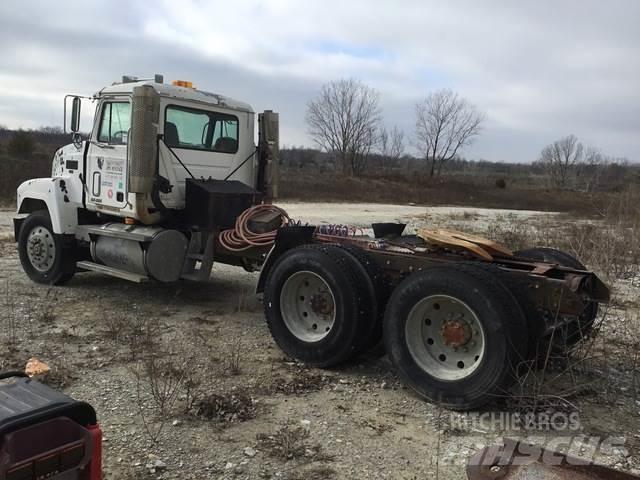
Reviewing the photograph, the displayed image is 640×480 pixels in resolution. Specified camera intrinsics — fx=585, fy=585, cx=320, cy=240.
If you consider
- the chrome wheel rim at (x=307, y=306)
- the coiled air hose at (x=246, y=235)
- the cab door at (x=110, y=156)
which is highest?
the cab door at (x=110, y=156)

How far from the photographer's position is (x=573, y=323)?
5113 millimetres

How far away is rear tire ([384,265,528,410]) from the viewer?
4.09 metres

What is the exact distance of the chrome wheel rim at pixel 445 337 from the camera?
437cm

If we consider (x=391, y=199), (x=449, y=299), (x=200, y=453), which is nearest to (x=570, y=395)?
(x=449, y=299)

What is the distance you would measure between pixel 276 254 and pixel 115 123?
3.03m

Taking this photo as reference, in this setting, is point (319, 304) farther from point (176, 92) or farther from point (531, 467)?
point (176, 92)

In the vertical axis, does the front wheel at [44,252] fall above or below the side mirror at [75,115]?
below

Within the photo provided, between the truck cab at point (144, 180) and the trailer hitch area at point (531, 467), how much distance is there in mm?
4756

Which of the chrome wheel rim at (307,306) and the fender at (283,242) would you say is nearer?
the chrome wheel rim at (307,306)

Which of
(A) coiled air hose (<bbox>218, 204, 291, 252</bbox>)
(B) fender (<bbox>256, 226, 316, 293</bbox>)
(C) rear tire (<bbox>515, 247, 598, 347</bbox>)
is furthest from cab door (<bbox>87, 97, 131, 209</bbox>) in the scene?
(C) rear tire (<bbox>515, 247, 598, 347</bbox>)

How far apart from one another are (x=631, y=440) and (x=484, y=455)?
1608 mm

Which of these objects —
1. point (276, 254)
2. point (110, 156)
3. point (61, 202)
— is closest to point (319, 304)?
point (276, 254)

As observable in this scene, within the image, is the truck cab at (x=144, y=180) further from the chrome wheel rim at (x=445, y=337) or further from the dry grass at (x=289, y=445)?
the dry grass at (x=289, y=445)

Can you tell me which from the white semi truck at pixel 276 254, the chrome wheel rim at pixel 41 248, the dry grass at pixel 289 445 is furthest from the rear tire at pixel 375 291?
the chrome wheel rim at pixel 41 248
